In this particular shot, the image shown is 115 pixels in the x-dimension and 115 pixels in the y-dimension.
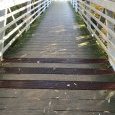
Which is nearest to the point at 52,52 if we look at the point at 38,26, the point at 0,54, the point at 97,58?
the point at 97,58

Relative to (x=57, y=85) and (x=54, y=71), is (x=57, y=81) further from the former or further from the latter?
(x=54, y=71)

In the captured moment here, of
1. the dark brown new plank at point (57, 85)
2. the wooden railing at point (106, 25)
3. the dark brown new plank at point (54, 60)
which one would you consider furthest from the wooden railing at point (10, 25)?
the wooden railing at point (106, 25)

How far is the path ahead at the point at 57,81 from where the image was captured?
4094 millimetres

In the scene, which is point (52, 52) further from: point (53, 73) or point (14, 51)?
point (53, 73)

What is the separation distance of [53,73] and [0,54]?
1.02 m

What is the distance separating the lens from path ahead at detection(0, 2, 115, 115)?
13.4ft

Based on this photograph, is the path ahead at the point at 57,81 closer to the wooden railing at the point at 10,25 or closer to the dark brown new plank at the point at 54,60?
the dark brown new plank at the point at 54,60

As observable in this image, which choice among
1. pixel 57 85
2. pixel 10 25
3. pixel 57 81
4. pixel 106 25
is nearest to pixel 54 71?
pixel 57 81

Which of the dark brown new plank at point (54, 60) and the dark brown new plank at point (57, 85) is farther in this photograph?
the dark brown new plank at point (54, 60)

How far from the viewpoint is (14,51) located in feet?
23.2

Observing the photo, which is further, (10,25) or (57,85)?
(10,25)

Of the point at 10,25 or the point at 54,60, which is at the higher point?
the point at 10,25

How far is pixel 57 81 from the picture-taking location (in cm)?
492

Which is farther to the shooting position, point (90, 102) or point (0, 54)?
point (0, 54)
